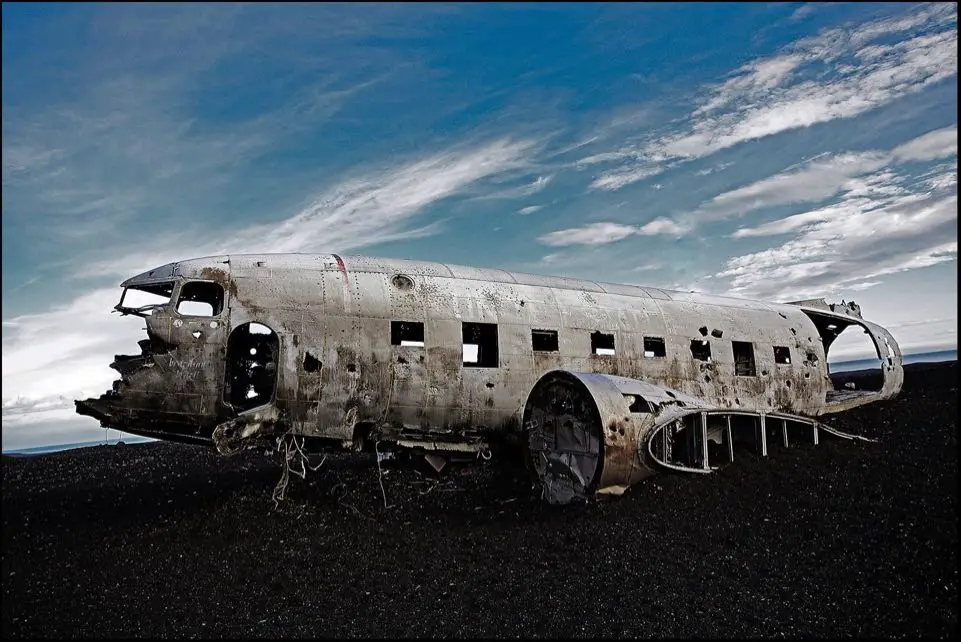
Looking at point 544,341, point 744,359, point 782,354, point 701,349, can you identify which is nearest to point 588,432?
point 544,341

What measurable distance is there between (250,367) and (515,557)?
250 inches

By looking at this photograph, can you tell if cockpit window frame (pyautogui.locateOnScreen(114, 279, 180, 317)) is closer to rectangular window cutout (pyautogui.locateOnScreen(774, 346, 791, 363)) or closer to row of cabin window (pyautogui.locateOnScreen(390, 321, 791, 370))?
row of cabin window (pyautogui.locateOnScreen(390, 321, 791, 370))

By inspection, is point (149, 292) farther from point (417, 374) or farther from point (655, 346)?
point (655, 346)

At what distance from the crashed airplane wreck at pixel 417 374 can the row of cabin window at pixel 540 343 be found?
53 mm

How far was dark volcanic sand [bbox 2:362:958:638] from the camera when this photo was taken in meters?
7.67

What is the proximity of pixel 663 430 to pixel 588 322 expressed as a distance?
323 centimetres

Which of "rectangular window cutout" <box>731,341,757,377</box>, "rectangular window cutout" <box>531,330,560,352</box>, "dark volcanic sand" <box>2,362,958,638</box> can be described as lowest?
"dark volcanic sand" <box>2,362,958,638</box>

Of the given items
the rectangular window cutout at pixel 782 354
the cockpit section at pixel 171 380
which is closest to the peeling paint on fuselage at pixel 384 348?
the cockpit section at pixel 171 380

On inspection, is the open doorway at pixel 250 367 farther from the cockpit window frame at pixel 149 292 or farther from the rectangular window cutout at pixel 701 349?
the rectangular window cutout at pixel 701 349

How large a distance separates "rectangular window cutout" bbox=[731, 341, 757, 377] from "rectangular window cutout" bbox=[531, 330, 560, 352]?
18.0 feet

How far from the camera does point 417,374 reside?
12375 millimetres

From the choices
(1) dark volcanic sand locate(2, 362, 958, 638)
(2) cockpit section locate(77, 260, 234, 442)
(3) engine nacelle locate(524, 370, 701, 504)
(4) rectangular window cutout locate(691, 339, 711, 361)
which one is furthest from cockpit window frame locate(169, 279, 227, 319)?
(4) rectangular window cutout locate(691, 339, 711, 361)

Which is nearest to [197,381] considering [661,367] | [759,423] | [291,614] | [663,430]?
[291,614]

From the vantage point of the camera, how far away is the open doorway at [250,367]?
484 inches
